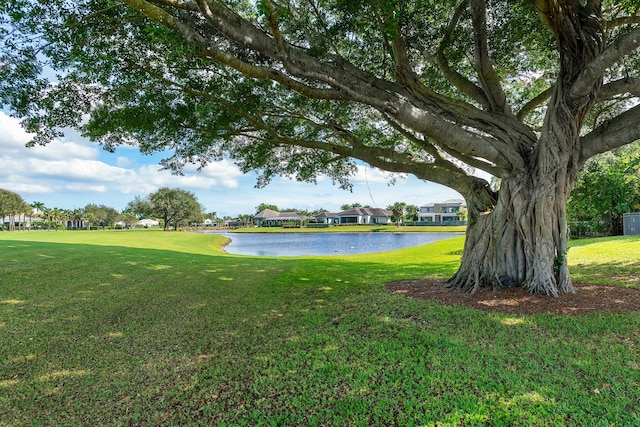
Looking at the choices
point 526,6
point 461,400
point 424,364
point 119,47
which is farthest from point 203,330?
point 526,6

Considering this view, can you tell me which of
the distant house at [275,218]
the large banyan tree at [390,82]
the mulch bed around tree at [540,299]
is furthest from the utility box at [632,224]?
the distant house at [275,218]

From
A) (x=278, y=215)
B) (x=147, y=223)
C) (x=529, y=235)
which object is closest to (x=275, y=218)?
(x=278, y=215)

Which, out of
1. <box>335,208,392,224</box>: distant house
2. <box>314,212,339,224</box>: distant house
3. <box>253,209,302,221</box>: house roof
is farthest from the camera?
<box>314,212,339,224</box>: distant house

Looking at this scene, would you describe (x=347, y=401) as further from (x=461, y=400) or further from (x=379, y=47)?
(x=379, y=47)

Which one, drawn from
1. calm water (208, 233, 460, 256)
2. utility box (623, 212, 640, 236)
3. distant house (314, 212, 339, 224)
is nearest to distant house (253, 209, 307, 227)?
distant house (314, 212, 339, 224)

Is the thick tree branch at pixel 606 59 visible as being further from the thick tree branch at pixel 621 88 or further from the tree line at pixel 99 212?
the tree line at pixel 99 212

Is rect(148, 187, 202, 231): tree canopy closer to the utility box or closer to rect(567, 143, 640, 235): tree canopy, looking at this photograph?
rect(567, 143, 640, 235): tree canopy

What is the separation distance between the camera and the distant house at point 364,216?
89.7m

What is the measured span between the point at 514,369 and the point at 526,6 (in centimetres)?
736

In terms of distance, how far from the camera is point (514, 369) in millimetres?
3350

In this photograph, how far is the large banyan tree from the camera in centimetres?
516

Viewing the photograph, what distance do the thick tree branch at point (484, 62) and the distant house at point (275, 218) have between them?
84486mm

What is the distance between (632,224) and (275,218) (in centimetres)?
8098

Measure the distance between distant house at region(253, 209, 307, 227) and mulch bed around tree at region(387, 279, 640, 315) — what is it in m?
84.8
